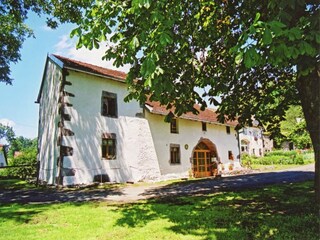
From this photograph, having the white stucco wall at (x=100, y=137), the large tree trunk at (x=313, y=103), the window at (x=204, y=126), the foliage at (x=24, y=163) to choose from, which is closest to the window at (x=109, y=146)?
the white stucco wall at (x=100, y=137)

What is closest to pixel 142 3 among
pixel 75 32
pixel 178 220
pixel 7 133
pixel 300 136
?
pixel 75 32

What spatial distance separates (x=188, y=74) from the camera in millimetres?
7254

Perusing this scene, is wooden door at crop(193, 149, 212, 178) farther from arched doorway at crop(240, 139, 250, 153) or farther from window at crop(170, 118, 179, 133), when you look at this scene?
arched doorway at crop(240, 139, 250, 153)

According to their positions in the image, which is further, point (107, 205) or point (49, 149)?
point (49, 149)

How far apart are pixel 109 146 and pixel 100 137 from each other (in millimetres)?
1062

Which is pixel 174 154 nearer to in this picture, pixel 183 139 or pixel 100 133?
pixel 183 139

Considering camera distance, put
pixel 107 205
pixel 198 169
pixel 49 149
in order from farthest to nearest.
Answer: pixel 198 169, pixel 49 149, pixel 107 205

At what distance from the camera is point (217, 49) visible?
8961 millimetres

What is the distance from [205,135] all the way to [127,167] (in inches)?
389

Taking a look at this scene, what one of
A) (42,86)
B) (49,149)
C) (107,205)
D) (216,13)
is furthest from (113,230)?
(42,86)

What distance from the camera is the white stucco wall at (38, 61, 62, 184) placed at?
758 inches

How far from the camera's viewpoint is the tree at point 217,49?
13.1 feet

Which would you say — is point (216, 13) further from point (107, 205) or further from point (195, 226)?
point (107, 205)

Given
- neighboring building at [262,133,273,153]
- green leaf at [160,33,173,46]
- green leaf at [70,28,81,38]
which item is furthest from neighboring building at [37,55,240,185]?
neighboring building at [262,133,273,153]
